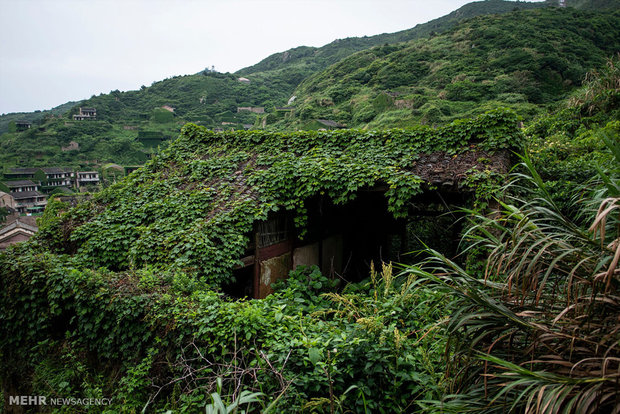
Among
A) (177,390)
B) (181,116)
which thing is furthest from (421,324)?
(181,116)

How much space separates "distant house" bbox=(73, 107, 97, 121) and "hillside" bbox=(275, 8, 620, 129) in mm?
48093

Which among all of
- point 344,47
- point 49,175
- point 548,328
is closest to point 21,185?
point 49,175

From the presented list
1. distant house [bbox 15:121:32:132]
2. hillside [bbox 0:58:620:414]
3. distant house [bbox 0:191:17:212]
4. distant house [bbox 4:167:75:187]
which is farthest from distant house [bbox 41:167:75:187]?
hillside [bbox 0:58:620:414]

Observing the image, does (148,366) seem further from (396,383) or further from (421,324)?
(421,324)

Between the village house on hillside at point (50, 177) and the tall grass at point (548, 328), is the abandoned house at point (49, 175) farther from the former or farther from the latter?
the tall grass at point (548, 328)

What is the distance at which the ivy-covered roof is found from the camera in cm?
637

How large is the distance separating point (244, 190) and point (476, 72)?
37576mm

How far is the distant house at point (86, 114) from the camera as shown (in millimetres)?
64375

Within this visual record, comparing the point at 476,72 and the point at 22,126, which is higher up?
the point at 22,126

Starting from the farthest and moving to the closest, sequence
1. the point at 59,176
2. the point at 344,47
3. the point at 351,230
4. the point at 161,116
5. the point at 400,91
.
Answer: the point at 344,47 < the point at 161,116 < the point at 59,176 < the point at 400,91 < the point at 351,230

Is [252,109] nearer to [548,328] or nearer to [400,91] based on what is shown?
[400,91]

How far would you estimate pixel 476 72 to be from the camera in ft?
118

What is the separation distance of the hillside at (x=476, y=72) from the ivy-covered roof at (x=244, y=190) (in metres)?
20.7

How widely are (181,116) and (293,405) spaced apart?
7280cm
